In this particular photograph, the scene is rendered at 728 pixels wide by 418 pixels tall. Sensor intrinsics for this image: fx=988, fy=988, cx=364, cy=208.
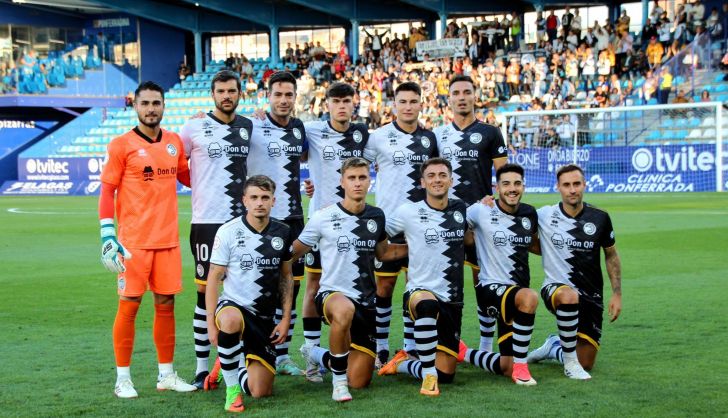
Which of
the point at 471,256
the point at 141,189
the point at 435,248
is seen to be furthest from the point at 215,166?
the point at 471,256

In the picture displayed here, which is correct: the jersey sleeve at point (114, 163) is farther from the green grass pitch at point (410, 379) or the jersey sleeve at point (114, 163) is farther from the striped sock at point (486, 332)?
the striped sock at point (486, 332)

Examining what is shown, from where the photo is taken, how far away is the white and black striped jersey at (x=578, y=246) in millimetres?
7188

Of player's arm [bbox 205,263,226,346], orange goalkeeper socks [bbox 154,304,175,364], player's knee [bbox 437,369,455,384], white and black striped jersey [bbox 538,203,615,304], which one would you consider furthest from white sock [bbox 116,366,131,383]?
white and black striped jersey [bbox 538,203,615,304]

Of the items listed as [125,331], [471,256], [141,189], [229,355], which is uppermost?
[141,189]

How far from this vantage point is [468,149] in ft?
25.7

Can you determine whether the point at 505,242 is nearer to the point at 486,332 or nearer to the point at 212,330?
the point at 486,332

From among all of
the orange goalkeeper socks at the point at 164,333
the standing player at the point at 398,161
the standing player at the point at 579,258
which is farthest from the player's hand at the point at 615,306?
the orange goalkeeper socks at the point at 164,333

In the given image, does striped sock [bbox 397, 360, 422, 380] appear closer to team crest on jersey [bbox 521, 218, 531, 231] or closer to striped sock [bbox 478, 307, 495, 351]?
striped sock [bbox 478, 307, 495, 351]

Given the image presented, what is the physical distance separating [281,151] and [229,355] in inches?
73.3

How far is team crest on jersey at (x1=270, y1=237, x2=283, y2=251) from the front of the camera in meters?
6.57

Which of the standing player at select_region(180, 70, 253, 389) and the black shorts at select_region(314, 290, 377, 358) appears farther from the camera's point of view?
the standing player at select_region(180, 70, 253, 389)

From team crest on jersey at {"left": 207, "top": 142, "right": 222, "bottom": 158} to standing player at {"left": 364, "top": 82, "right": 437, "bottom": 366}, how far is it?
1.24 metres

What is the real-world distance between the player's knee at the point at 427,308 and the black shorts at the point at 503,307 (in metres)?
0.61

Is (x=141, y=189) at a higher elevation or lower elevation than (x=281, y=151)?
lower
